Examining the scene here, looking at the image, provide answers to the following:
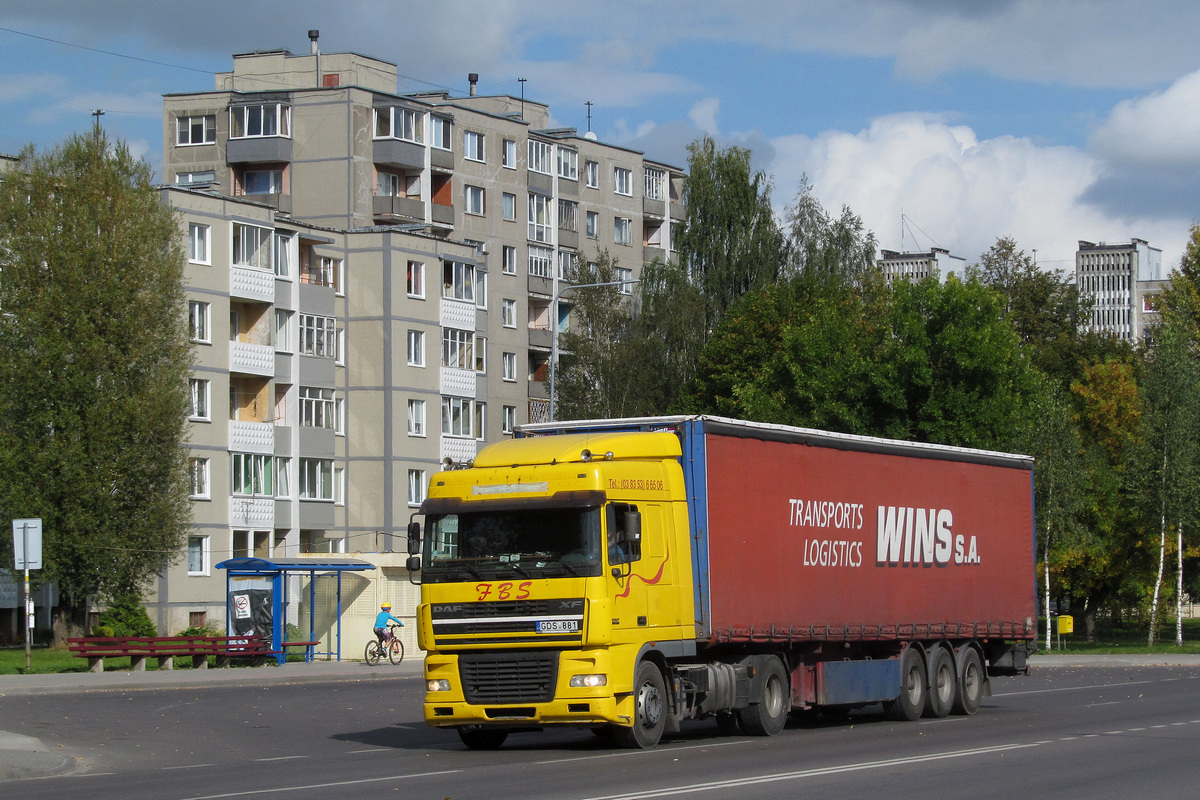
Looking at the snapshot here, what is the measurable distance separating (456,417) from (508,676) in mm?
54286

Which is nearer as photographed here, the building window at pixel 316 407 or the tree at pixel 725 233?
the building window at pixel 316 407

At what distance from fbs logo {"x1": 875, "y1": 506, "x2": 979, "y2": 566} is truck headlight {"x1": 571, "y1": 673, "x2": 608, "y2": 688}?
20.8 feet

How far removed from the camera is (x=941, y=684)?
22.7 m

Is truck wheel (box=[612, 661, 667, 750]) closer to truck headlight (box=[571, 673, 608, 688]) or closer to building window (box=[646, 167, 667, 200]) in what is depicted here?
truck headlight (box=[571, 673, 608, 688])

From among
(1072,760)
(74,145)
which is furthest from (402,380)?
(1072,760)

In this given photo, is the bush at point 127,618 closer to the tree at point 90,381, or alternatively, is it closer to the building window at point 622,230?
the tree at point 90,381

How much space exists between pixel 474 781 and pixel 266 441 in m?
48.0

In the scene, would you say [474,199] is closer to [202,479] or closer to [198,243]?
[198,243]

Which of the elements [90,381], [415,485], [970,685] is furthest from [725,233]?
[970,685]

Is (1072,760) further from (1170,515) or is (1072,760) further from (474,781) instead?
(1170,515)

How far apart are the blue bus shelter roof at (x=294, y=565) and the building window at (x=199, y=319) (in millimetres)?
18338

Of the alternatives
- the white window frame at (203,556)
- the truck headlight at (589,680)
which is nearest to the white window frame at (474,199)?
the white window frame at (203,556)

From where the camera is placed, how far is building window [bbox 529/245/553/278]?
270ft

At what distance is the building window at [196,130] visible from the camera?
7175 centimetres
